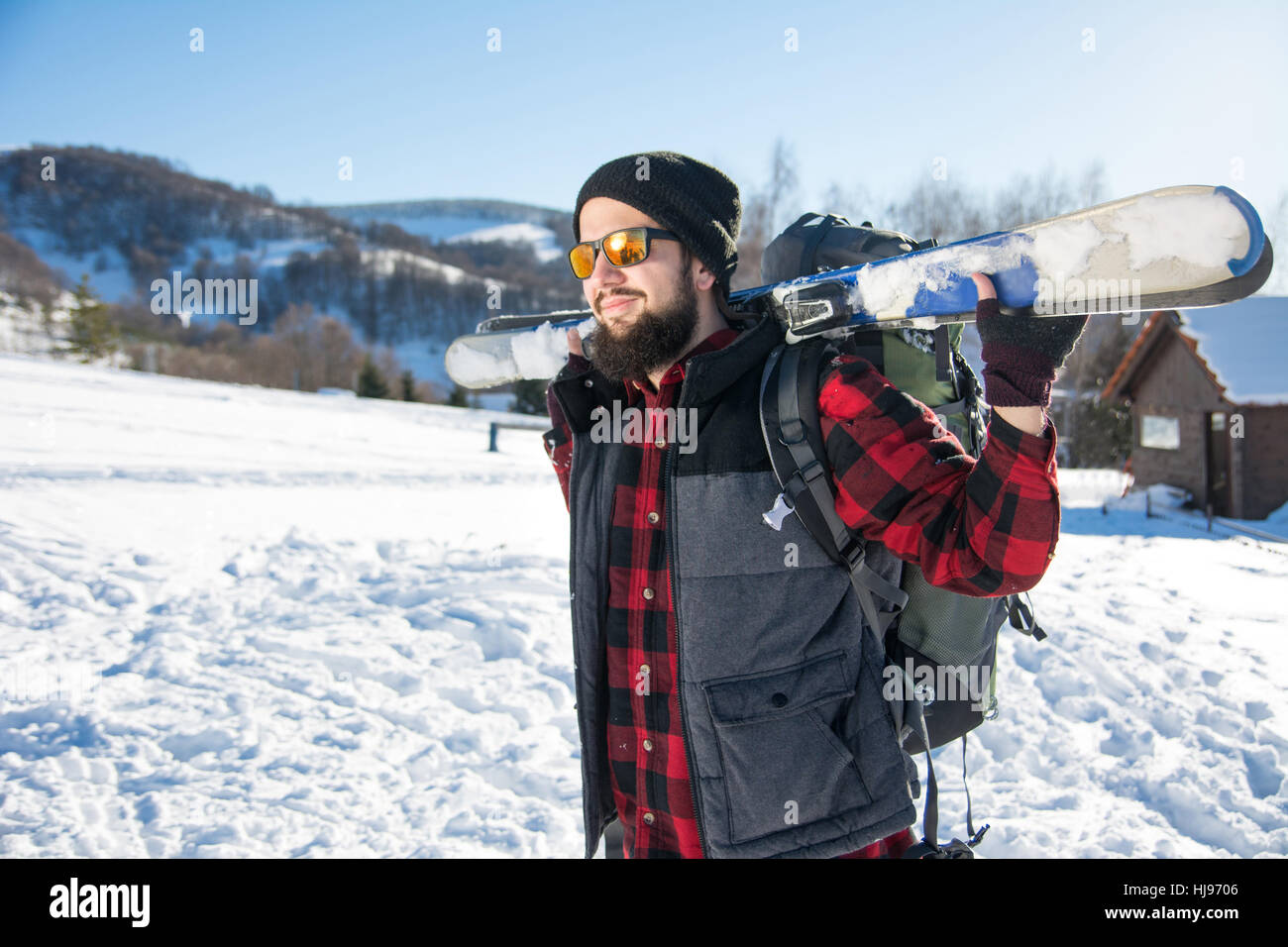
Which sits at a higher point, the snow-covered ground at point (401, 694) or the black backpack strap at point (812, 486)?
the black backpack strap at point (812, 486)

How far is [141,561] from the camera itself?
6203mm

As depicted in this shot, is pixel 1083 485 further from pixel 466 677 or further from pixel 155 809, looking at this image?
pixel 155 809

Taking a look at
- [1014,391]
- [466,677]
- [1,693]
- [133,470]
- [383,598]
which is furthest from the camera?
[133,470]

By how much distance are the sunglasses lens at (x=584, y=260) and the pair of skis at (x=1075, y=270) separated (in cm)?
52

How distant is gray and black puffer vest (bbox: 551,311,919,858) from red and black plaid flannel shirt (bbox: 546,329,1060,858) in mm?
113

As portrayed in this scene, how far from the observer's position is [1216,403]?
14289mm

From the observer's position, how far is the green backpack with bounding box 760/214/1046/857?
1.57 meters

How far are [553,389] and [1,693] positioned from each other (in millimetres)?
4272

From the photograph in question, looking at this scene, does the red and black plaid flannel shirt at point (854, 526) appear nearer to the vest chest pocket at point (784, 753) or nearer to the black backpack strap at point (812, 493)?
the black backpack strap at point (812, 493)

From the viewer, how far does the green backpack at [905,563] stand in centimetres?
157

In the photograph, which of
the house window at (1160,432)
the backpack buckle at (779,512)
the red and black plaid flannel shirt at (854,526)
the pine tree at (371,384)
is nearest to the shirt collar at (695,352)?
the red and black plaid flannel shirt at (854,526)

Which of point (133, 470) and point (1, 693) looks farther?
point (133, 470)

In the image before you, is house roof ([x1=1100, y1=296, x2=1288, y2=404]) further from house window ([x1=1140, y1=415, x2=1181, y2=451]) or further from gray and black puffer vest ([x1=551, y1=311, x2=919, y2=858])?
gray and black puffer vest ([x1=551, y1=311, x2=919, y2=858])
